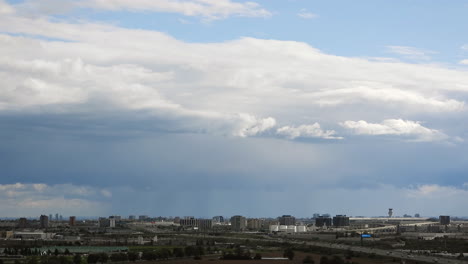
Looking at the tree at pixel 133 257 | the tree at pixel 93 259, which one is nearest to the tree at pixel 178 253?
the tree at pixel 133 257

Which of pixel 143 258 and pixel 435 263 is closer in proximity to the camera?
pixel 435 263

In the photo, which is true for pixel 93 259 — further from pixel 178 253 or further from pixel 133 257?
pixel 178 253

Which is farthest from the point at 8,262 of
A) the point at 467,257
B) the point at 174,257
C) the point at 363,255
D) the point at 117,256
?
the point at 467,257

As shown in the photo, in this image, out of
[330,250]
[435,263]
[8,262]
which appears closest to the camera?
[435,263]

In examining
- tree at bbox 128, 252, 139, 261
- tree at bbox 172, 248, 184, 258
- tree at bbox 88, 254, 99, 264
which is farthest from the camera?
tree at bbox 172, 248, 184, 258

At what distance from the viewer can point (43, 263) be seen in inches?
4557

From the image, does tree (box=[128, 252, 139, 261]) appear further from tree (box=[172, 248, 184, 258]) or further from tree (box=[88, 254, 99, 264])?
tree (box=[172, 248, 184, 258])

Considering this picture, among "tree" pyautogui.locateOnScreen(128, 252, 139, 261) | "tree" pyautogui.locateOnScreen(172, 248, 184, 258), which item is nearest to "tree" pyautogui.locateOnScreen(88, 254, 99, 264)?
"tree" pyautogui.locateOnScreen(128, 252, 139, 261)

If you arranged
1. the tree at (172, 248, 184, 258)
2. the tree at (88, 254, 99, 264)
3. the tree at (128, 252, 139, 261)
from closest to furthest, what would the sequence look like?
the tree at (88, 254, 99, 264) < the tree at (128, 252, 139, 261) < the tree at (172, 248, 184, 258)

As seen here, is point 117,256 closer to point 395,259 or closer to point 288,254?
point 288,254

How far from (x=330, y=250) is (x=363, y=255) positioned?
17.1 m

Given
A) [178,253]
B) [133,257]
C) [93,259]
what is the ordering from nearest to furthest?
[93,259], [133,257], [178,253]

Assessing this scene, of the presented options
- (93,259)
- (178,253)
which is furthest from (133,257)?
(178,253)

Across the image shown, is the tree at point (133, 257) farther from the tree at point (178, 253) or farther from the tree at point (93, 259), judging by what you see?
the tree at point (178, 253)
